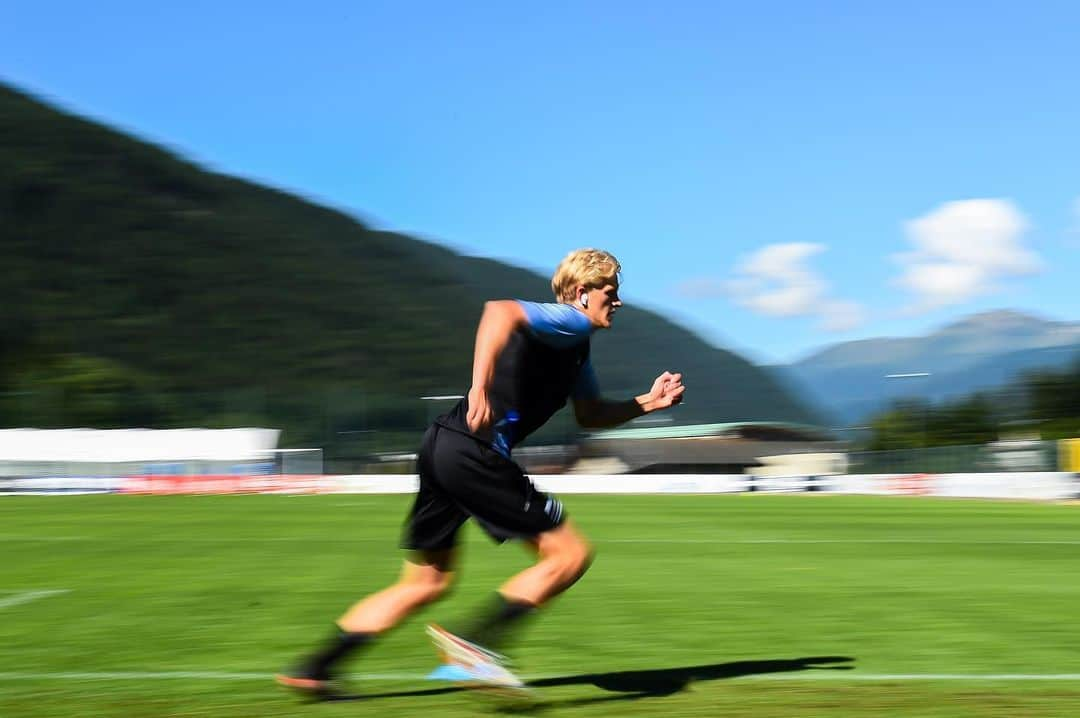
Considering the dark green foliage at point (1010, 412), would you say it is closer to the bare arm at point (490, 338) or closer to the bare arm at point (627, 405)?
the bare arm at point (627, 405)

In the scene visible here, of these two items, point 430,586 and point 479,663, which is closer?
point 479,663

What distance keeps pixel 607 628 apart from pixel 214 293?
403ft

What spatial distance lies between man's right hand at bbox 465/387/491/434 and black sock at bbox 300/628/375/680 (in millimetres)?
1067

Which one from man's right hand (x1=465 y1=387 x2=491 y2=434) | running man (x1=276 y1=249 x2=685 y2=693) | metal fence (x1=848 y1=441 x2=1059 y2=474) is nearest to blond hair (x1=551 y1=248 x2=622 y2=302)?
running man (x1=276 y1=249 x2=685 y2=693)

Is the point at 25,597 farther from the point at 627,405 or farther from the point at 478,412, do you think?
the point at 478,412

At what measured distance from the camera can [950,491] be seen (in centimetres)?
4009

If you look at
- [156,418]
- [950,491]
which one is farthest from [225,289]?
[950,491]

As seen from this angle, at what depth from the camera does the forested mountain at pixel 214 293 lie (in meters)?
108

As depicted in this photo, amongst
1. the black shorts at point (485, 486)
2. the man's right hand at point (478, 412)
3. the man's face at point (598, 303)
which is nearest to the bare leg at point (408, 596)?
the black shorts at point (485, 486)

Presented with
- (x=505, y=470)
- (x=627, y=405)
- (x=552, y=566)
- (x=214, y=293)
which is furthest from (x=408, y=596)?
(x=214, y=293)

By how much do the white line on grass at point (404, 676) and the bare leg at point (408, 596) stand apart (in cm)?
63

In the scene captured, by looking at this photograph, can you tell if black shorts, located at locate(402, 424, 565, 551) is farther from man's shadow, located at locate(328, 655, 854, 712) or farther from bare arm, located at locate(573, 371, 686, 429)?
man's shadow, located at locate(328, 655, 854, 712)

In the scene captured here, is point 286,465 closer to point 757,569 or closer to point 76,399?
point 76,399

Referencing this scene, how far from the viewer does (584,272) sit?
511cm
